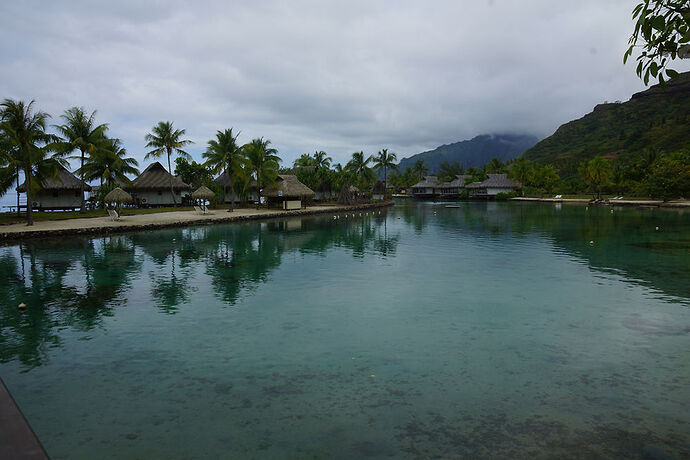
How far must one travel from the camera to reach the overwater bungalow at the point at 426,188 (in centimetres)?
9488

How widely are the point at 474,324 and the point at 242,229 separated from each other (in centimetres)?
2251

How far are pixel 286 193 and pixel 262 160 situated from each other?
4190 millimetres

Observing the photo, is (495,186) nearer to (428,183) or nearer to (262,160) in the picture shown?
(428,183)

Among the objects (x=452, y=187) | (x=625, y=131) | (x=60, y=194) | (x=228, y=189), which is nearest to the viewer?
(x=60, y=194)

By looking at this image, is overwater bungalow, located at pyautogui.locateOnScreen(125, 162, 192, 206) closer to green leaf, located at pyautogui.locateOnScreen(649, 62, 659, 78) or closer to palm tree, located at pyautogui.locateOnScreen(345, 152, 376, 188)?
palm tree, located at pyautogui.locateOnScreen(345, 152, 376, 188)

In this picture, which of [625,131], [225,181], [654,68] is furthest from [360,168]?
[625,131]

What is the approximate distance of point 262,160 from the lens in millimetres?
43469

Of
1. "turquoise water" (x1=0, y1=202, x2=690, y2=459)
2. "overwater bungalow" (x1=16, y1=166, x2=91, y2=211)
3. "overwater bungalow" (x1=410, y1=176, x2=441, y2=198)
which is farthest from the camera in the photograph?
"overwater bungalow" (x1=410, y1=176, x2=441, y2=198)

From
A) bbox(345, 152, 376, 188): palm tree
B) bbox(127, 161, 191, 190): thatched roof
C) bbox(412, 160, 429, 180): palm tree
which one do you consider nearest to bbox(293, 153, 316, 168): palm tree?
bbox(345, 152, 376, 188): palm tree

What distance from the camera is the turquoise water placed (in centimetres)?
505

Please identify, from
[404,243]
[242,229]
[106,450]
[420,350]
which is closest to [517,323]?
[420,350]

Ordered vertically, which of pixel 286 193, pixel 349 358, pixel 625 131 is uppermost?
pixel 625 131

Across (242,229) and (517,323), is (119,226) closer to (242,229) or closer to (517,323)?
(242,229)

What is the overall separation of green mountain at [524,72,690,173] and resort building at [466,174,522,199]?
945 inches
